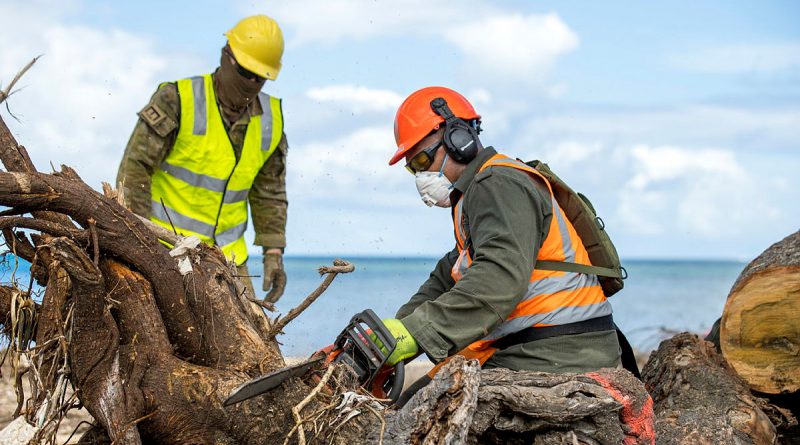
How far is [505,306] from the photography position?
11.3ft

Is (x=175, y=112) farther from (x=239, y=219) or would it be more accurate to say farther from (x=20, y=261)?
(x=20, y=261)

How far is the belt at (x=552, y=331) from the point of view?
11.9ft

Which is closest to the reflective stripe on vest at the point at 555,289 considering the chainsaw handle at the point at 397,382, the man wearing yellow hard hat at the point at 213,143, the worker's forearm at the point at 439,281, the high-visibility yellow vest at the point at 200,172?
the chainsaw handle at the point at 397,382

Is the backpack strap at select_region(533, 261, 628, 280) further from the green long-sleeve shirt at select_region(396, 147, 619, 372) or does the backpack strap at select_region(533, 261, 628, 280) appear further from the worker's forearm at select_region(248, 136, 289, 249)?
the worker's forearm at select_region(248, 136, 289, 249)

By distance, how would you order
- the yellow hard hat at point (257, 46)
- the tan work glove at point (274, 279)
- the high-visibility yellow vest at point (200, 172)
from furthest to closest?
the tan work glove at point (274, 279) < the yellow hard hat at point (257, 46) < the high-visibility yellow vest at point (200, 172)

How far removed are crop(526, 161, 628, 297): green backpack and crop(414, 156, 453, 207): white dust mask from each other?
40 centimetres

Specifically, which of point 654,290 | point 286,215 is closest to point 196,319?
point 286,215

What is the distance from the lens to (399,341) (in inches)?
134

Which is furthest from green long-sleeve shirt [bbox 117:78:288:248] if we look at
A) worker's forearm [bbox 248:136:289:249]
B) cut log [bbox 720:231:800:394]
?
cut log [bbox 720:231:800:394]

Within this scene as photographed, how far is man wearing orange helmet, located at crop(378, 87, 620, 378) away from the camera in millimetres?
3439

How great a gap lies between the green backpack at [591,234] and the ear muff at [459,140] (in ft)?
0.97

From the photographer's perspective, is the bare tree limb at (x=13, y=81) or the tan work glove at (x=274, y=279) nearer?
the bare tree limb at (x=13, y=81)

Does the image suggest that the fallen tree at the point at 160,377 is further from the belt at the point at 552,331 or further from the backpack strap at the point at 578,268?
the backpack strap at the point at 578,268

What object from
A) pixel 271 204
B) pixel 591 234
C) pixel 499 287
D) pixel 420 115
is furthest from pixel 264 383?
pixel 271 204
